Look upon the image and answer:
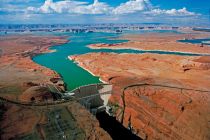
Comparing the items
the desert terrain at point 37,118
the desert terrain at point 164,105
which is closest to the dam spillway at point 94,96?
the desert terrain at point 164,105

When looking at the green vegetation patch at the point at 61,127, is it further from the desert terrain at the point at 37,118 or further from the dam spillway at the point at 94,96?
the dam spillway at the point at 94,96

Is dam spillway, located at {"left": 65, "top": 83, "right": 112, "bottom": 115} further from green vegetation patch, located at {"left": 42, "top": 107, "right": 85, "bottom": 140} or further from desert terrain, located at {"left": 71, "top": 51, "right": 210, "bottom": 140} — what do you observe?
green vegetation patch, located at {"left": 42, "top": 107, "right": 85, "bottom": 140}

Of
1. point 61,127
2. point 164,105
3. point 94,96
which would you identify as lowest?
point 164,105

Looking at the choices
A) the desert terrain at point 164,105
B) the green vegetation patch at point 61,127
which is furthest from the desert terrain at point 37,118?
the desert terrain at point 164,105

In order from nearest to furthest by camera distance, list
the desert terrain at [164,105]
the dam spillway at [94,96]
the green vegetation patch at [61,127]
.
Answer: the green vegetation patch at [61,127] → the desert terrain at [164,105] → the dam spillway at [94,96]

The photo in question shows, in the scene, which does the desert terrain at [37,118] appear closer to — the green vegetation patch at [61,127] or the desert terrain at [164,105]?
the green vegetation patch at [61,127]

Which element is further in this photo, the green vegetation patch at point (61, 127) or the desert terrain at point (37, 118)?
the desert terrain at point (37, 118)

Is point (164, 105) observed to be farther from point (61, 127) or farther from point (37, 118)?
point (37, 118)

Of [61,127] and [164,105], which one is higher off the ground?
[61,127]

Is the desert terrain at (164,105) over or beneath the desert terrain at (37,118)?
beneath

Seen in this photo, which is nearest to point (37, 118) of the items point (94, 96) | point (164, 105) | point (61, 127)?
point (61, 127)

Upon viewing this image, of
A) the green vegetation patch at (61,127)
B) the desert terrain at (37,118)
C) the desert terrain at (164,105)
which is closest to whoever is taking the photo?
the green vegetation patch at (61,127)
